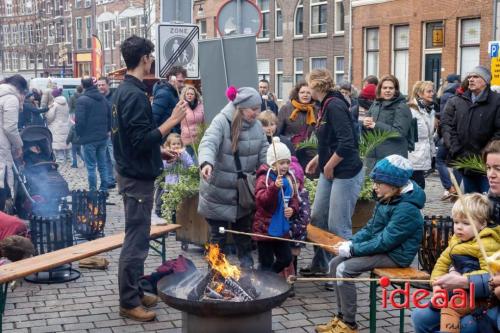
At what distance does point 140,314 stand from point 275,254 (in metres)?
1.24

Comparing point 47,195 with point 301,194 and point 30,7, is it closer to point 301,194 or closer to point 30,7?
point 301,194

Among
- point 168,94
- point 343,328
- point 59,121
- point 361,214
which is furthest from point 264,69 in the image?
point 343,328

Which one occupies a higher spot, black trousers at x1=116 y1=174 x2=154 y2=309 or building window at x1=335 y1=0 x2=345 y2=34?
building window at x1=335 y1=0 x2=345 y2=34

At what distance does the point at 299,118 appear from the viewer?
9.03 metres

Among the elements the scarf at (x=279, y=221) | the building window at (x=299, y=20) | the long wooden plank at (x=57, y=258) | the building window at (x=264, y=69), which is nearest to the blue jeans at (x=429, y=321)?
the scarf at (x=279, y=221)

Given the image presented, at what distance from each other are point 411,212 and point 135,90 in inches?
88.0

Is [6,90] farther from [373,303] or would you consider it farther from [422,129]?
[373,303]

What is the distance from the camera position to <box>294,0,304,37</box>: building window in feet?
117

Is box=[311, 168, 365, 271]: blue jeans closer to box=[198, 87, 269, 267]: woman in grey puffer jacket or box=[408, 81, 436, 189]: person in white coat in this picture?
box=[198, 87, 269, 267]: woman in grey puffer jacket

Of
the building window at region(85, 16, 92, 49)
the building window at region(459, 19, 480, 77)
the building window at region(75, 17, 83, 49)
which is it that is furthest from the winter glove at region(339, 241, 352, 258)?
the building window at region(75, 17, 83, 49)

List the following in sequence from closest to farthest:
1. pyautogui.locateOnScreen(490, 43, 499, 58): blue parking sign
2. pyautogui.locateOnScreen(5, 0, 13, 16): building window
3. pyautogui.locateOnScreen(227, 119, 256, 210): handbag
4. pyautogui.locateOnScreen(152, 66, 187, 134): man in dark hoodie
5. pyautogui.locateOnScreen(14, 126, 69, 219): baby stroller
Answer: pyautogui.locateOnScreen(227, 119, 256, 210): handbag, pyautogui.locateOnScreen(14, 126, 69, 219): baby stroller, pyautogui.locateOnScreen(152, 66, 187, 134): man in dark hoodie, pyautogui.locateOnScreen(490, 43, 499, 58): blue parking sign, pyautogui.locateOnScreen(5, 0, 13, 16): building window

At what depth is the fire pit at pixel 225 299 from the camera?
4457mm

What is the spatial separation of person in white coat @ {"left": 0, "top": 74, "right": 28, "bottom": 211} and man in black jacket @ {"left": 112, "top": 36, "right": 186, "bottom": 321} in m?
3.59

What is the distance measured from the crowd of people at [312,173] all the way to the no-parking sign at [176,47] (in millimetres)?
177
